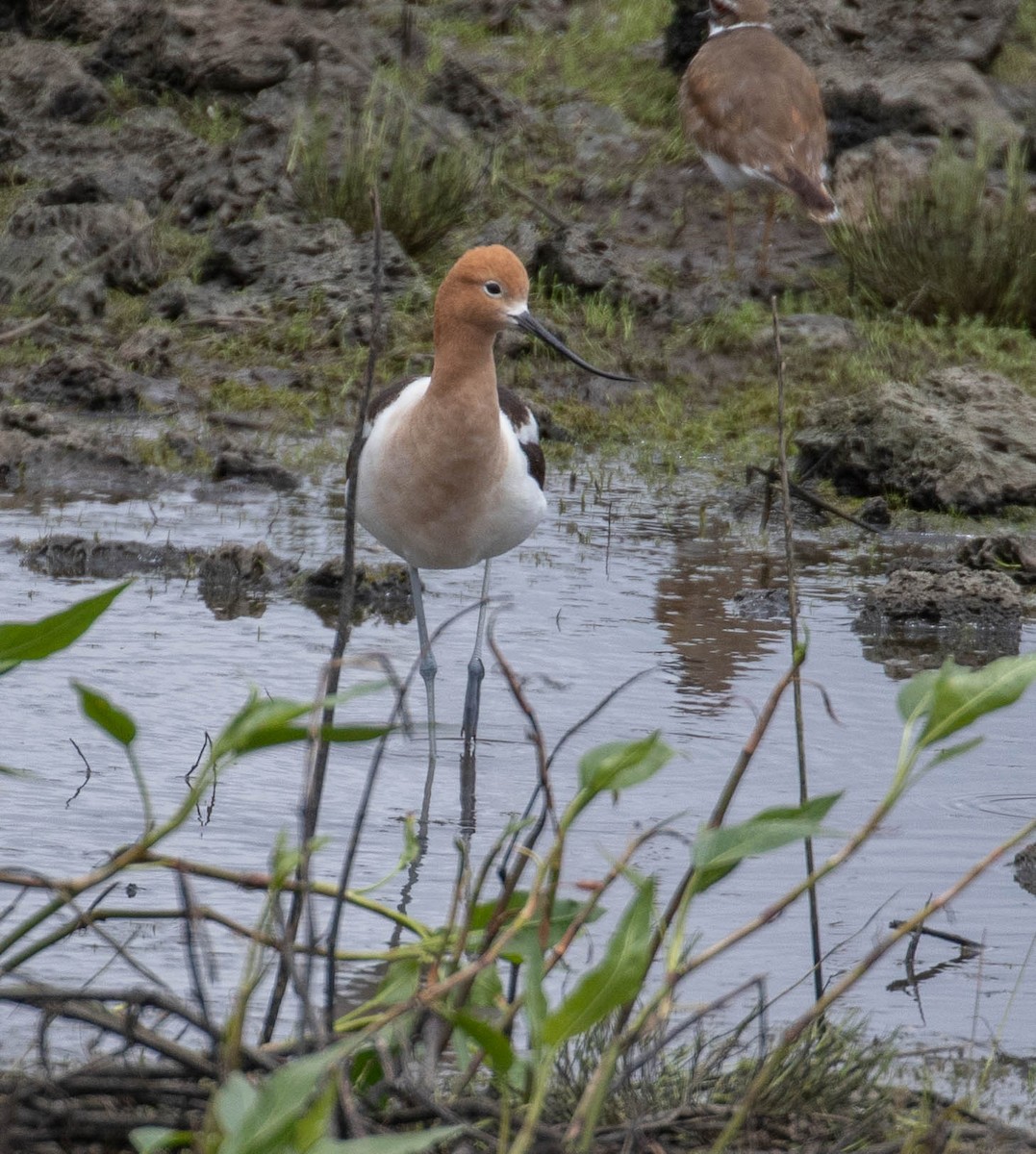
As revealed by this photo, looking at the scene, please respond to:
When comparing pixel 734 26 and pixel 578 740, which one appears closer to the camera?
pixel 578 740

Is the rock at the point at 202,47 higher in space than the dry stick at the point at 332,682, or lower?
Answer: higher

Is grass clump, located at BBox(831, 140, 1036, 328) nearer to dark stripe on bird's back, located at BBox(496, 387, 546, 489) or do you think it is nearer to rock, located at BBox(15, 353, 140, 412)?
rock, located at BBox(15, 353, 140, 412)

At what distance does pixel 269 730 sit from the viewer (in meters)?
2.18

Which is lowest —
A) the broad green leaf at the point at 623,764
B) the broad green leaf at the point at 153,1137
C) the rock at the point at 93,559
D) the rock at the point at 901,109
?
the rock at the point at 93,559

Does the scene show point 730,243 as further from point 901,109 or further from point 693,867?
point 693,867

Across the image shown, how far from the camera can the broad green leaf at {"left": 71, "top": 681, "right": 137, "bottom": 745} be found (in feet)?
7.34

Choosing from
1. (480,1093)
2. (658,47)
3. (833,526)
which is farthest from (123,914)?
(658,47)

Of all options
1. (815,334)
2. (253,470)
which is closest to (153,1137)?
(253,470)

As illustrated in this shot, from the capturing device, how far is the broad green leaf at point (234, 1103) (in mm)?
1939

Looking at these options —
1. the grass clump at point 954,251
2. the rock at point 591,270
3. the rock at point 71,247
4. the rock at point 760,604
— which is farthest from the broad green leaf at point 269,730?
the grass clump at point 954,251

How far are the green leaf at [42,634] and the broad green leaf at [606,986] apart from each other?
0.73 meters

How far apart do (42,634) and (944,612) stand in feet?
16.2

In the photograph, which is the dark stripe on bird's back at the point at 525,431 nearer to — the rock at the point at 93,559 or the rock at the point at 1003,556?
the rock at the point at 93,559

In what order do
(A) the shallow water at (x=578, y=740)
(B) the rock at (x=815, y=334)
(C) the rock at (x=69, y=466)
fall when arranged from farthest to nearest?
(B) the rock at (x=815, y=334)
(C) the rock at (x=69, y=466)
(A) the shallow water at (x=578, y=740)
